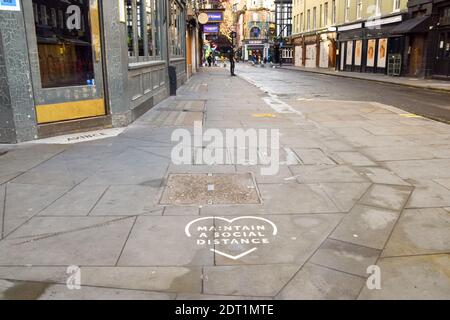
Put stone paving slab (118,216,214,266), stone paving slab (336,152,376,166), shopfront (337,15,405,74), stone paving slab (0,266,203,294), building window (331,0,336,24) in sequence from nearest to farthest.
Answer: stone paving slab (0,266,203,294) < stone paving slab (118,216,214,266) < stone paving slab (336,152,376,166) < shopfront (337,15,405,74) < building window (331,0,336,24)

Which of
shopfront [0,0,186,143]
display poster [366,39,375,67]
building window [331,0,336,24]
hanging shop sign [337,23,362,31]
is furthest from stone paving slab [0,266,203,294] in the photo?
building window [331,0,336,24]

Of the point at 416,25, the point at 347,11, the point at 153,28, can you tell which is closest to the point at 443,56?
the point at 416,25

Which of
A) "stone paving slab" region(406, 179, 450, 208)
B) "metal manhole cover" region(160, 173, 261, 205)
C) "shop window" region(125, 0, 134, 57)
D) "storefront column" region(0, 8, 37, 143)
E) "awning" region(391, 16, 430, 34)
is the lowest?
"stone paving slab" region(406, 179, 450, 208)

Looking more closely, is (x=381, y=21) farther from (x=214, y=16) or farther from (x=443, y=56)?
(x=214, y=16)

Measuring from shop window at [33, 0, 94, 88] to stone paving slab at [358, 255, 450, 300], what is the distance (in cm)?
741

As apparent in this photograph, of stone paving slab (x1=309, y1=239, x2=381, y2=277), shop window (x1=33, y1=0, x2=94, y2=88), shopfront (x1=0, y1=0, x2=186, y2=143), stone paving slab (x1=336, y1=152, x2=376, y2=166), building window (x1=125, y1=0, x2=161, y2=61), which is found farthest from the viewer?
building window (x1=125, y1=0, x2=161, y2=61)

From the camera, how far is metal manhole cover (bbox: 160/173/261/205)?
494 cm

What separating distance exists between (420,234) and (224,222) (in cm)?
192

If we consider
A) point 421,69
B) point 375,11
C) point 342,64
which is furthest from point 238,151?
point 342,64

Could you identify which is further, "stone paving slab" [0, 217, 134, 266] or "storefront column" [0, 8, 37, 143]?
"storefront column" [0, 8, 37, 143]

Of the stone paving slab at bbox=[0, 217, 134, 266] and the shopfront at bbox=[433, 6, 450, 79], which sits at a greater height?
the shopfront at bbox=[433, 6, 450, 79]

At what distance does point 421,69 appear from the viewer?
27969 millimetres

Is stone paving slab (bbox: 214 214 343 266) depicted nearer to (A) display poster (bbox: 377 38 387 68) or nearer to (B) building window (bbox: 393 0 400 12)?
(B) building window (bbox: 393 0 400 12)
